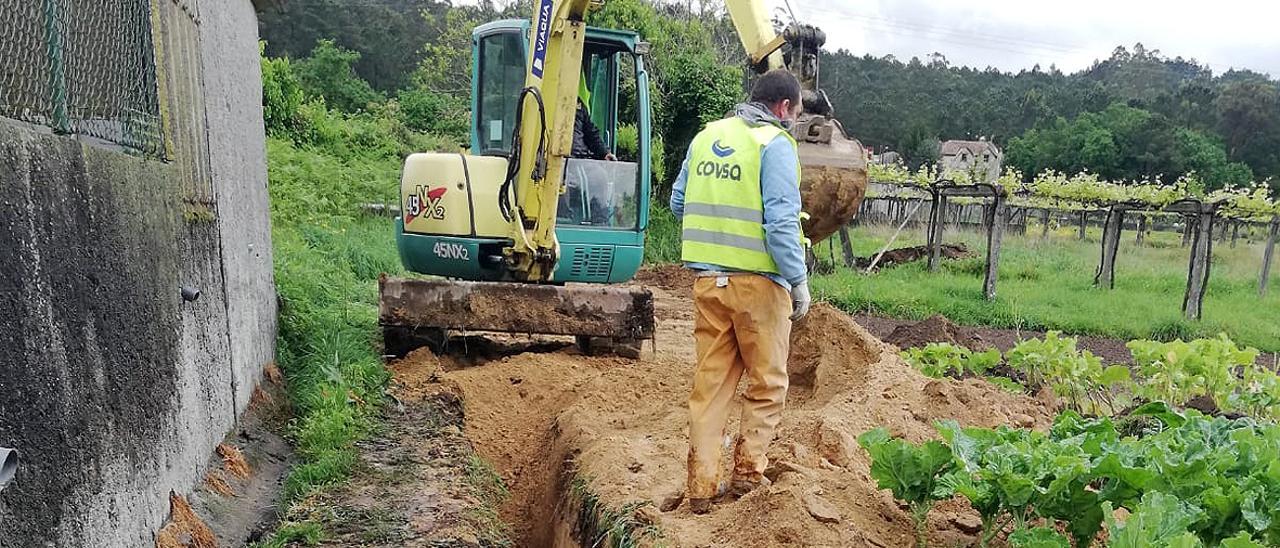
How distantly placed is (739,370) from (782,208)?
80 cm

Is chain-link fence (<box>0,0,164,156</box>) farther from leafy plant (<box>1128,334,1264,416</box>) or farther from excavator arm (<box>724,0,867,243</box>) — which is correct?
leafy plant (<box>1128,334,1264,416</box>)

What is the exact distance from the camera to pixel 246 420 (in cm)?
568

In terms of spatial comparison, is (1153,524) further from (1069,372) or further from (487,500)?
(1069,372)

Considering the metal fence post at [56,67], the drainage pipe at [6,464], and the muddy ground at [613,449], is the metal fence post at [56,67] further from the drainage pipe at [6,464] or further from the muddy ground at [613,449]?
the muddy ground at [613,449]

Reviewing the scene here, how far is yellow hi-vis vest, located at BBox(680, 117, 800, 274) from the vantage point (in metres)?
3.81

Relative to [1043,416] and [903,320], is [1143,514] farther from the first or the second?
[903,320]

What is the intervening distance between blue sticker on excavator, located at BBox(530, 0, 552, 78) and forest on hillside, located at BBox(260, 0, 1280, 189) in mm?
3494

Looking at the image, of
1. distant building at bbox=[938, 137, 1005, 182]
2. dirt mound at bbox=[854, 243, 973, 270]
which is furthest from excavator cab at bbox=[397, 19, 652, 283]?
distant building at bbox=[938, 137, 1005, 182]

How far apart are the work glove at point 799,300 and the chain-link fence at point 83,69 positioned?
9.87 feet

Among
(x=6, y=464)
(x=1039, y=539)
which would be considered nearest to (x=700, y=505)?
(x=1039, y=539)

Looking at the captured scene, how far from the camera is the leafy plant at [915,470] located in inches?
128

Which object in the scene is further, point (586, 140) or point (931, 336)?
point (931, 336)

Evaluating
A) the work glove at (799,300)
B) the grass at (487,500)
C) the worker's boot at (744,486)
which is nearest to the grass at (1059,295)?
the grass at (487,500)

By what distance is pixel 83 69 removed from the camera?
3.70 meters
